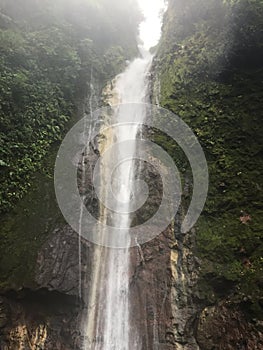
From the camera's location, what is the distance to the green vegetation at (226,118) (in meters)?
7.55

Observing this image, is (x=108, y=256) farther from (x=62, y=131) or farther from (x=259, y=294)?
(x=62, y=131)

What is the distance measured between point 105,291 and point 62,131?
5.76 meters

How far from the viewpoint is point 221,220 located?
8.41m

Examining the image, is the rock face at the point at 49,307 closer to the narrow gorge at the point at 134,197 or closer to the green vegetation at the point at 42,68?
the narrow gorge at the point at 134,197

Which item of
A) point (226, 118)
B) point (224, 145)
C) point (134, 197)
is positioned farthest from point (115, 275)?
point (226, 118)

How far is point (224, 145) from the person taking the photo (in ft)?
32.2

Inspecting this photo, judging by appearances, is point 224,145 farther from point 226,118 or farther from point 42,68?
point 42,68

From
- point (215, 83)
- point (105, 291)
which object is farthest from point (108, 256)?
point (215, 83)

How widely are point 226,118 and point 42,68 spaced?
767cm

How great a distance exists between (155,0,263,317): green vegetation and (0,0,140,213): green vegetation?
3826 mm

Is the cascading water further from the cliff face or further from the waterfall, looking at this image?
the cliff face

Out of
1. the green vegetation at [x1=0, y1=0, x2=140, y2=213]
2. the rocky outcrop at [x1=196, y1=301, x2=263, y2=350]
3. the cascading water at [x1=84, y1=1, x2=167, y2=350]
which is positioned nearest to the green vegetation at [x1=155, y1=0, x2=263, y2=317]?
Answer: the rocky outcrop at [x1=196, y1=301, x2=263, y2=350]

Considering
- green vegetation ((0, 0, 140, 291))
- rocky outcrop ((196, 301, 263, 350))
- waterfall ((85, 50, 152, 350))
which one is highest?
green vegetation ((0, 0, 140, 291))

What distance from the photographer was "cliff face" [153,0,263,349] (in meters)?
7.10
